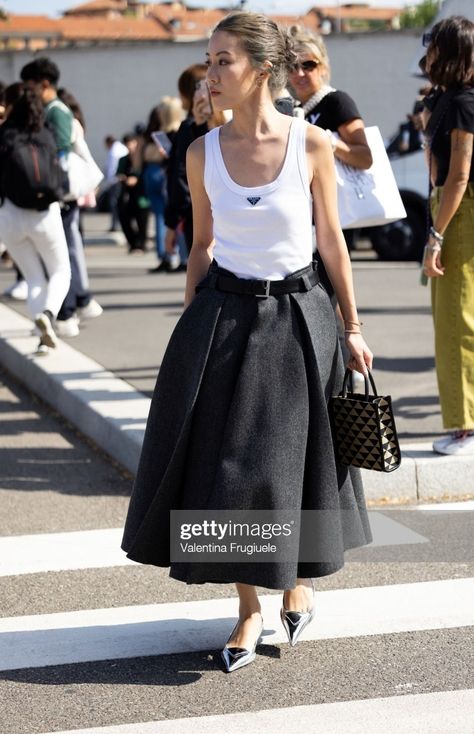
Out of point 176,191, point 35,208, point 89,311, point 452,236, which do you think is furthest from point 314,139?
point 89,311

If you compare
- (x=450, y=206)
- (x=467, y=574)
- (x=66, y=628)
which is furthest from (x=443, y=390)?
Answer: (x=66, y=628)

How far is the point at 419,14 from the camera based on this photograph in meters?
113

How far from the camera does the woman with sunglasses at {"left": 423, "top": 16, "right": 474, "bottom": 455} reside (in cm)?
593

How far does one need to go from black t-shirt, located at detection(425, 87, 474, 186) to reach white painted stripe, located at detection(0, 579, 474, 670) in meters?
2.16

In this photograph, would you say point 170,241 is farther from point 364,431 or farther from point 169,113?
point 364,431

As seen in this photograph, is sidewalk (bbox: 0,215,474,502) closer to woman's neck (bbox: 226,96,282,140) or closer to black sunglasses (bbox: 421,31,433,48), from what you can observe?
black sunglasses (bbox: 421,31,433,48)

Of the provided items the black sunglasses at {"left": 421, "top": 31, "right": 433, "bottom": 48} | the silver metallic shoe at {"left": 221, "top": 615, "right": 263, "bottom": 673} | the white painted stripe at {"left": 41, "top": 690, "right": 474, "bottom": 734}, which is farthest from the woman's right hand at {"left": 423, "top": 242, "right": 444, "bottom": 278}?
the white painted stripe at {"left": 41, "top": 690, "right": 474, "bottom": 734}

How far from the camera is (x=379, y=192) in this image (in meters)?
6.57

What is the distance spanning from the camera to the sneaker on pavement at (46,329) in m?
8.92

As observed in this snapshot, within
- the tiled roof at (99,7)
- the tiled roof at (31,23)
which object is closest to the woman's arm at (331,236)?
the tiled roof at (31,23)

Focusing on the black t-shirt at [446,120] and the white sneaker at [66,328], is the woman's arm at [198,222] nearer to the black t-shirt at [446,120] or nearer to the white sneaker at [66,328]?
the black t-shirt at [446,120]

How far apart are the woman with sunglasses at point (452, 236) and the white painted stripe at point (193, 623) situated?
1590mm

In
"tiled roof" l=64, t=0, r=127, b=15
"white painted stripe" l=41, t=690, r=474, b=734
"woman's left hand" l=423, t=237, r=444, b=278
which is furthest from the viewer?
"tiled roof" l=64, t=0, r=127, b=15

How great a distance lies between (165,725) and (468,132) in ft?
→ 10.8
